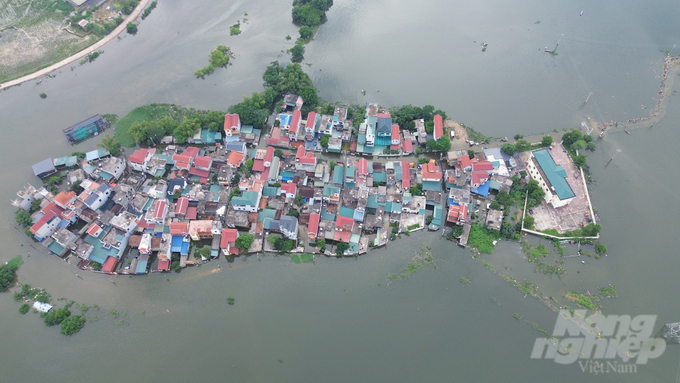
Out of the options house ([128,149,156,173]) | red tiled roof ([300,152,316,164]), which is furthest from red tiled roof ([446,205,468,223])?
house ([128,149,156,173])

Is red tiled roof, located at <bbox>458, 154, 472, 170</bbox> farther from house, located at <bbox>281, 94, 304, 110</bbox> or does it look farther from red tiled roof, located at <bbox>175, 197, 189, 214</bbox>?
red tiled roof, located at <bbox>175, 197, 189, 214</bbox>

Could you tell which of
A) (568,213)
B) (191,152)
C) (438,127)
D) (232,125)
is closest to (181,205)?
(191,152)

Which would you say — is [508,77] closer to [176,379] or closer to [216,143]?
[216,143]

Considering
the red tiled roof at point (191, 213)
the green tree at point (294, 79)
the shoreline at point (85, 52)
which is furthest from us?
the shoreline at point (85, 52)

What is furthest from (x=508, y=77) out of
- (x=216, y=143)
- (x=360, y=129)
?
(x=216, y=143)

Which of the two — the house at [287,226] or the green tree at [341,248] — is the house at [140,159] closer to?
the house at [287,226]

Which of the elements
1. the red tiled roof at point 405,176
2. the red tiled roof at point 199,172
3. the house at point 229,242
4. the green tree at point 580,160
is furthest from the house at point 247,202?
the green tree at point 580,160
